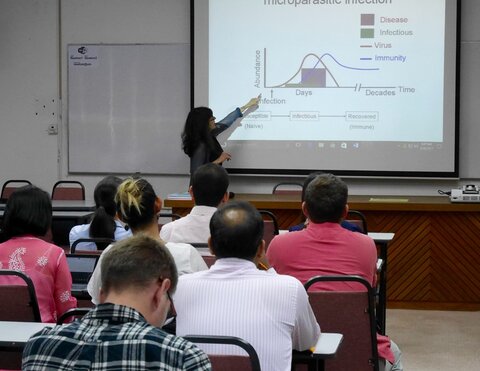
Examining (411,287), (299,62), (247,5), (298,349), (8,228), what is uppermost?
(247,5)

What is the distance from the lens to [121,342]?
180 centimetres

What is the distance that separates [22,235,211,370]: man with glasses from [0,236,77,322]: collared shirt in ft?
5.57

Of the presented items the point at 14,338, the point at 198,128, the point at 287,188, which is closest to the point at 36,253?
the point at 14,338

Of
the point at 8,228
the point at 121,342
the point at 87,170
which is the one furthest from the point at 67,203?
the point at 121,342

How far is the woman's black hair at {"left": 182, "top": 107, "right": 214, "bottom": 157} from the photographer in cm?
→ 802

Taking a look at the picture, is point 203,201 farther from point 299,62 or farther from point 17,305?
point 299,62

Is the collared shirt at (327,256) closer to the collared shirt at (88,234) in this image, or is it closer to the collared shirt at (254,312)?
the collared shirt at (254,312)

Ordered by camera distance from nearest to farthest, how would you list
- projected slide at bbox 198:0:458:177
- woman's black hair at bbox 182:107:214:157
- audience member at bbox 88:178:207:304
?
1. audience member at bbox 88:178:207:304
2. woman's black hair at bbox 182:107:214:157
3. projected slide at bbox 198:0:458:177

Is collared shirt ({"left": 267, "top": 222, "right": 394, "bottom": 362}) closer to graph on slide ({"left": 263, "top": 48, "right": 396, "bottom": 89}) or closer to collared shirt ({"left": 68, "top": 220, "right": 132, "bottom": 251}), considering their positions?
collared shirt ({"left": 68, "top": 220, "right": 132, "bottom": 251})

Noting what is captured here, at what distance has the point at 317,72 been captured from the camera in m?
8.38

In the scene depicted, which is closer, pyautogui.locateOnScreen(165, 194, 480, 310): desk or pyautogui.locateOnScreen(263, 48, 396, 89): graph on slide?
pyautogui.locateOnScreen(165, 194, 480, 310): desk

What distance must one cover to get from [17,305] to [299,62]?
5.49 m

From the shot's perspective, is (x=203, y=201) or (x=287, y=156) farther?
(x=287, y=156)

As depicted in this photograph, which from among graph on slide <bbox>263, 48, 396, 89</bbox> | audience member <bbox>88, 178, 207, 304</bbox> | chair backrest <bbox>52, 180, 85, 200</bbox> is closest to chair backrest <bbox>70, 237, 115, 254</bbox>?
audience member <bbox>88, 178, 207, 304</bbox>
